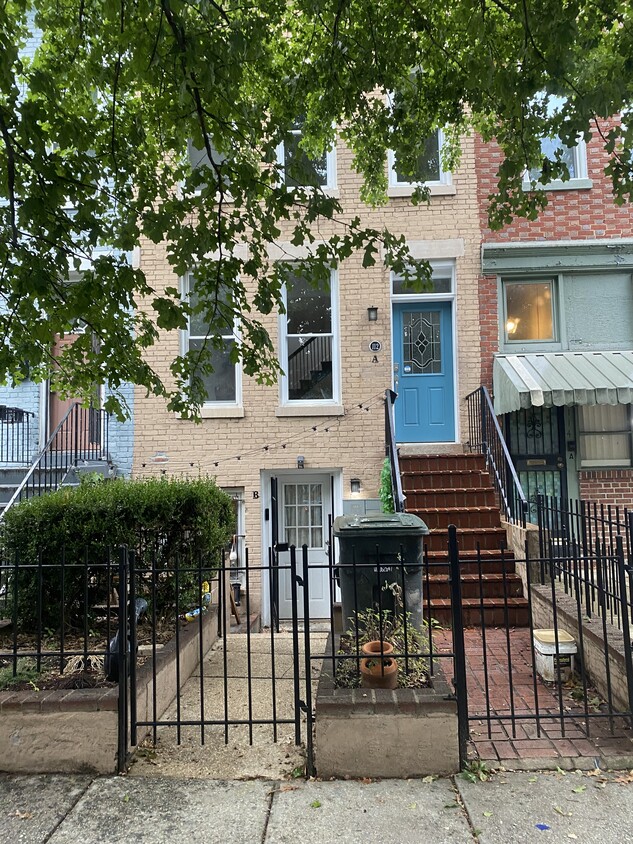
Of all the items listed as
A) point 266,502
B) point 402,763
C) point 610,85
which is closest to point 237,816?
point 402,763

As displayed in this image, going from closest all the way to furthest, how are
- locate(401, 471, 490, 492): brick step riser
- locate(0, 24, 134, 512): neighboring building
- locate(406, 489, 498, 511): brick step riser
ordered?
locate(406, 489, 498, 511): brick step riser < locate(401, 471, 490, 492): brick step riser < locate(0, 24, 134, 512): neighboring building

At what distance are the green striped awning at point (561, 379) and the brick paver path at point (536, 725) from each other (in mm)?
3607

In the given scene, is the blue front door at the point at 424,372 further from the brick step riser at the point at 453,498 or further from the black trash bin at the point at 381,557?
the black trash bin at the point at 381,557

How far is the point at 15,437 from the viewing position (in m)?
9.01

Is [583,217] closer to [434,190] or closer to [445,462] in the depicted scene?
[434,190]

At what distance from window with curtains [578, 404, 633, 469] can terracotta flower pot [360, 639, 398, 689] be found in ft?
20.1

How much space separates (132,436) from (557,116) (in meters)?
6.89

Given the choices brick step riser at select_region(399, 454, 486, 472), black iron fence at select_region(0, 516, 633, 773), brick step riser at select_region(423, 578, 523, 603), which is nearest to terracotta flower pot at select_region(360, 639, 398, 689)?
black iron fence at select_region(0, 516, 633, 773)

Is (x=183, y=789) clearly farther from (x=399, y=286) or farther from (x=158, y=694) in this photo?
(x=399, y=286)

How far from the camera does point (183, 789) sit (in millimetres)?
3260

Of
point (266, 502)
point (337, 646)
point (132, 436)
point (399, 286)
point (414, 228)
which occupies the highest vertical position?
point (414, 228)

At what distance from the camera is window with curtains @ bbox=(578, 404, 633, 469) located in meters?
8.61

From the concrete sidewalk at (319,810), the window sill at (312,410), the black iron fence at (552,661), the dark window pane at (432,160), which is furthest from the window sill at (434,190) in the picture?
the concrete sidewalk at (319,810)

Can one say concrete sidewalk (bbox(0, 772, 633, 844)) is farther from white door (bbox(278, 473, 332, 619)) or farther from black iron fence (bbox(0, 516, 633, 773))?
white door (bbox(278, 473, 332, 619))
